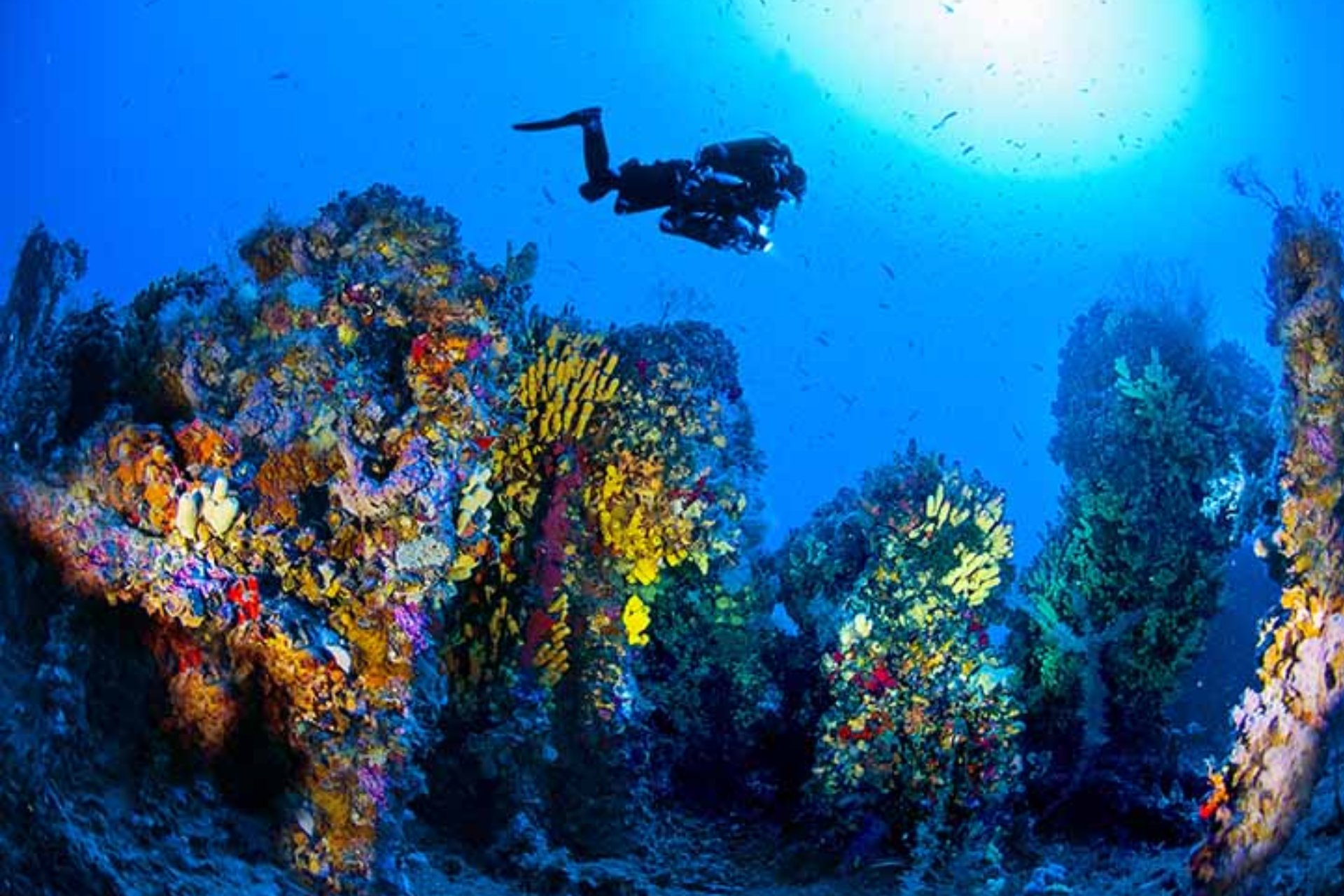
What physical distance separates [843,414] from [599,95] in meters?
62.1

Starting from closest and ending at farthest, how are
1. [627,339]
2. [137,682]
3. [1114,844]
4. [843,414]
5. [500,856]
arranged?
[137,682]
[500,856]
[1114,844]
[627,339]
[843,414]

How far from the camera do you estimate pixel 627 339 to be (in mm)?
8766

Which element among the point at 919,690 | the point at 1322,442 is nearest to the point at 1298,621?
the point at 1322,442

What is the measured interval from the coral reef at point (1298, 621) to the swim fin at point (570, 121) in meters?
6.13

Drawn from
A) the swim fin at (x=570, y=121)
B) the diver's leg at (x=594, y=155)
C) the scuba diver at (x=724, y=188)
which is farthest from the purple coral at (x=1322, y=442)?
the swim fin at (x=570, y=121)

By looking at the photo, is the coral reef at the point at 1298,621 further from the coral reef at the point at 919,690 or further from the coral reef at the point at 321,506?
the coral reef at the point at 321,506

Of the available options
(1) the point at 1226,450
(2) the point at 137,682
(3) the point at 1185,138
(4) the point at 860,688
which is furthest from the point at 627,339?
(3) the point at 1185,138

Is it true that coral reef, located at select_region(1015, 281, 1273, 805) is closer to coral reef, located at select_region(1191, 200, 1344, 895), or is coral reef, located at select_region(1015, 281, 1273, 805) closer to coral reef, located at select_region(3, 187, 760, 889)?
coral reef, located at select_region(1191, 200, 1344, 895)

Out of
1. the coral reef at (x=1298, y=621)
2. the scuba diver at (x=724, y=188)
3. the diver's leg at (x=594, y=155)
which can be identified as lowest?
the coral reef at (x=1298, y=621)

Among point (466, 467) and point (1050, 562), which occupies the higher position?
point (1050, 562)

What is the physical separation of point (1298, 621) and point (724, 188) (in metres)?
5.85

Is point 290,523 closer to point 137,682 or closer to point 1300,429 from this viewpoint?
point 137,682

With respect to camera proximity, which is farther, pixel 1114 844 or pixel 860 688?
pixel 1114 844

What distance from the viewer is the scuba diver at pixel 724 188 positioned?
8.23 metres
